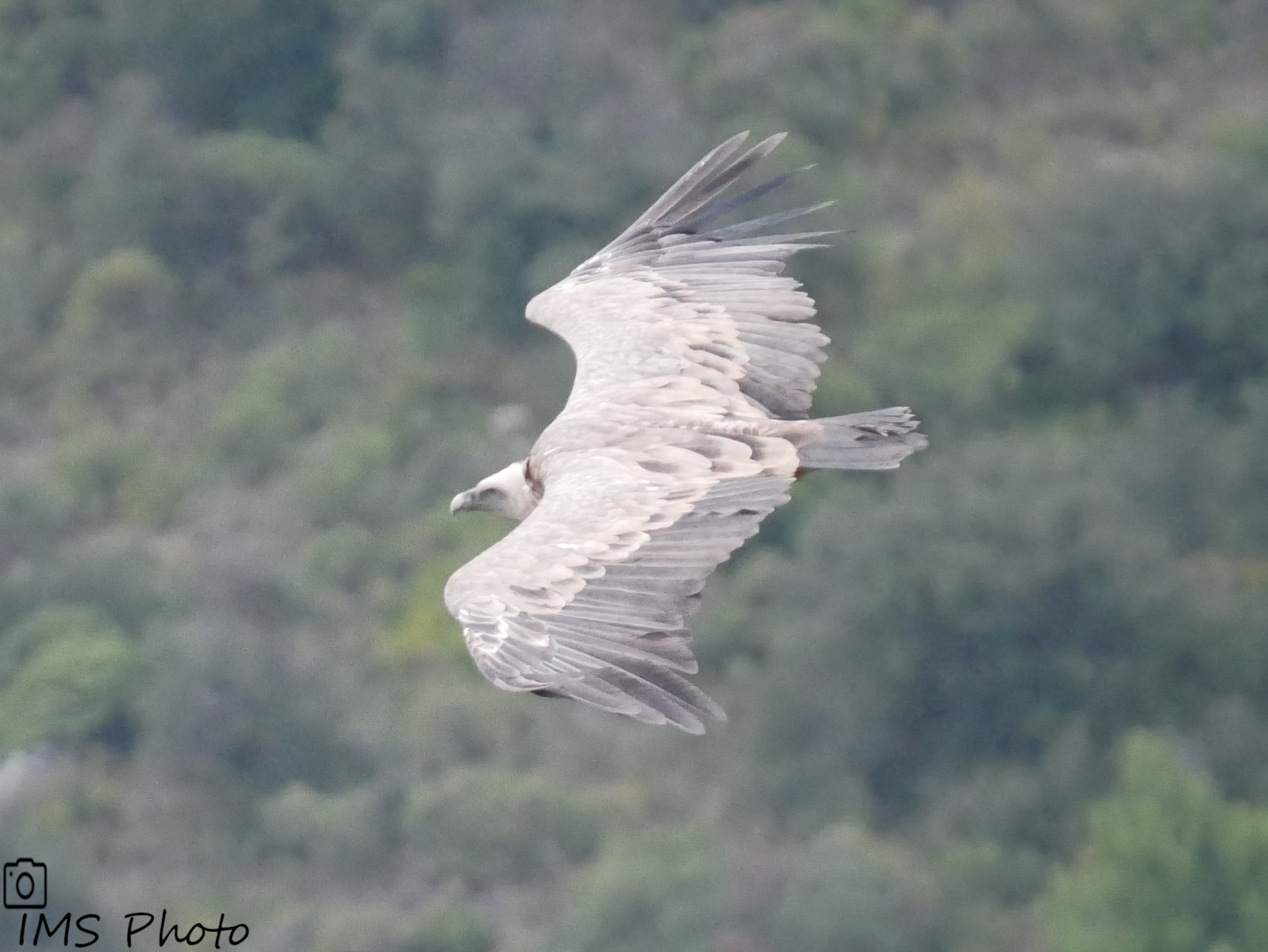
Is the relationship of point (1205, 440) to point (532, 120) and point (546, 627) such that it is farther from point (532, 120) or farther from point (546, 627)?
point (546, 627)

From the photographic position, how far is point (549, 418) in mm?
40188

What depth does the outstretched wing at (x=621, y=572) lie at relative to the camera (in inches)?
326

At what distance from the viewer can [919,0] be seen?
49.8 m

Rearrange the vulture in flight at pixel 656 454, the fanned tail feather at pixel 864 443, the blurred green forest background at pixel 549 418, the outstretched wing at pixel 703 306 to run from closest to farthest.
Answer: the vulture in flight at pixel 656 454
the fanned tail feather at pixel 864 443
the outstretched wing at pixel 703 306
the blurred green forest background at pixel 549 418

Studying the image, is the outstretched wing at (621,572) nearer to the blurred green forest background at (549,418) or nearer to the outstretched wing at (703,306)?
the outstretched wing at (703,306)

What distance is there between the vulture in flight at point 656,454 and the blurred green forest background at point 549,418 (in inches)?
793

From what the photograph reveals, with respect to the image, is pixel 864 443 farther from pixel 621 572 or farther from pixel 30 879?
pixel 30 879

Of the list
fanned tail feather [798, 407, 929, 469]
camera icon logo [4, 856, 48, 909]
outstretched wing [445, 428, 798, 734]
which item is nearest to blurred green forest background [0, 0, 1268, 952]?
camera icon logo [4, 856, 48, 909]

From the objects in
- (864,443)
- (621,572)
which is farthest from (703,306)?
(621,572)

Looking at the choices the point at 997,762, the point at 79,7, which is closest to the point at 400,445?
the point at 997,762

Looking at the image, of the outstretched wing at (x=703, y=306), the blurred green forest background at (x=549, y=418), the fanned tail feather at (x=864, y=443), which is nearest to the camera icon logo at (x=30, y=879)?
the blurred green forest background at (x=549, y=418)

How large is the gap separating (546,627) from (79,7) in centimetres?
4462

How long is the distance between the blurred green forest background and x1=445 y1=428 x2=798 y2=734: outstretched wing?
21.7 meters

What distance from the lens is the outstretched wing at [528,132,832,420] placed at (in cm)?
1080
